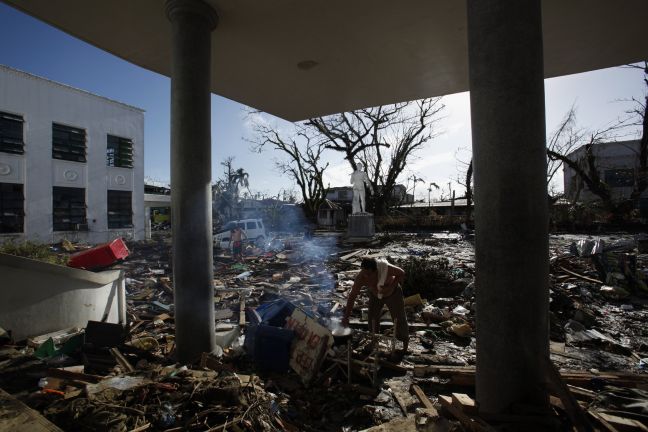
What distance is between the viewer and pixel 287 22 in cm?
449

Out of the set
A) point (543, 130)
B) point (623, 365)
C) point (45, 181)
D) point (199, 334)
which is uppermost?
Result: point (45, 181)

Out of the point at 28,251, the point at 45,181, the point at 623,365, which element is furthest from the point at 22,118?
the point at 623,365

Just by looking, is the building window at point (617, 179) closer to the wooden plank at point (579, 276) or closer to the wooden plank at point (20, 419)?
the wooden plank at point (579, 276)

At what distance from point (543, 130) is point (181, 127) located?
12.6ft

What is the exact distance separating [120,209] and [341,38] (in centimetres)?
2374

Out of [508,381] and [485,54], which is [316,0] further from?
[508,381]

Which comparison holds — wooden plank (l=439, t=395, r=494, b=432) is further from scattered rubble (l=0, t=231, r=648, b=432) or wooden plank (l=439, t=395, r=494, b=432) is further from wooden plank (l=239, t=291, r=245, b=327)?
wooden plank (l=239, t=291, r=245, b=327)

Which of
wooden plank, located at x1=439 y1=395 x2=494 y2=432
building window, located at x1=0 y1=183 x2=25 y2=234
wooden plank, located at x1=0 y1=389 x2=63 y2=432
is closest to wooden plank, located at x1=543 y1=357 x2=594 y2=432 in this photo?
wooden plank, located at x1=439 y1=395 x2=494 y2=432

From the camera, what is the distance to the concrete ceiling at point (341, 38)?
4172 mm

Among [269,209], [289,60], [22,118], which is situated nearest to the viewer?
[289,60]

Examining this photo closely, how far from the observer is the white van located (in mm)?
19203

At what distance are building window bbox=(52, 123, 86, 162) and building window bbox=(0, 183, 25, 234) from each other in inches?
112

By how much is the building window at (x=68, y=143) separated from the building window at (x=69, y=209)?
202 centimetres

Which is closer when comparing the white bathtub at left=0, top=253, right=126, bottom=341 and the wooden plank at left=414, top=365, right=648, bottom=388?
the wooden plank at left=414, top=365, right=648, bottom=388
